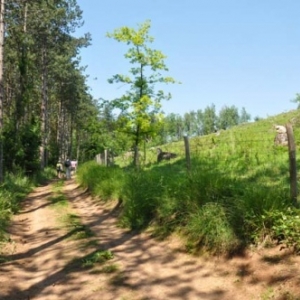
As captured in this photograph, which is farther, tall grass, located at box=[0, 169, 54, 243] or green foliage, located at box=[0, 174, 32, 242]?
tall grass, located at box=[0, 169, 54, 243]

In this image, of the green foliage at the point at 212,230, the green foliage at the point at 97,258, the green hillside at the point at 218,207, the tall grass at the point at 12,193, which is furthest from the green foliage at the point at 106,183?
the green foliage at the point at 212,230

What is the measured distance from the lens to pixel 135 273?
5.66m

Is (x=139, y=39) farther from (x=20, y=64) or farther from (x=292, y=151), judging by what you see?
(x=292, y=151)

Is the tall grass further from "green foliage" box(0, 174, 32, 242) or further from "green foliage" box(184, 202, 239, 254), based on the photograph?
"green foliage" box(184, 202, 239, 254)

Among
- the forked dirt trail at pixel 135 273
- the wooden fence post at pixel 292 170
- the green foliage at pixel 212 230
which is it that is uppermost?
the wooden fence post at pixel 292 170

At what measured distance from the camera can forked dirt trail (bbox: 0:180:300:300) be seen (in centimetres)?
477

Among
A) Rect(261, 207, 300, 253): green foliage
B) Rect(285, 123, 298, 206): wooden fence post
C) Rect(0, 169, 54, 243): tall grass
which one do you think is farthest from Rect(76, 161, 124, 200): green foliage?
Rect(261, 207, 300, 253): green foliage

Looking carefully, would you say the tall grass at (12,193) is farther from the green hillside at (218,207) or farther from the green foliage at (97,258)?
the green hillside at (218,207)

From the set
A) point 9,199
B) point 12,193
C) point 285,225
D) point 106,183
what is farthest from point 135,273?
point 12,193

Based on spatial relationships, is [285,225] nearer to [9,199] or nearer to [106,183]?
[106,183]

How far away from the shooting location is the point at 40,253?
697 centimetres

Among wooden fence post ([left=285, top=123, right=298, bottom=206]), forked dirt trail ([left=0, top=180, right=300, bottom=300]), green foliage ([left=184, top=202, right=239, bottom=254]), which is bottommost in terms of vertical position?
forked dirt trail ([left=0, top=180, right=300, bottom=300])

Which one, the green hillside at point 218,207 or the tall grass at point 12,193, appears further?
the tall grass at point 12,193

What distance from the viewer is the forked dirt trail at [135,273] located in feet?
15.7
